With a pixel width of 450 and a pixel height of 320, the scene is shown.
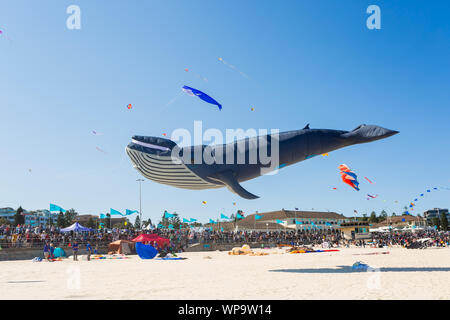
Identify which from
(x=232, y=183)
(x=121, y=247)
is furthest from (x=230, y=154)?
(x=121, y=247)

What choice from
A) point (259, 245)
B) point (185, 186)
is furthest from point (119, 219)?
point (185, 186)

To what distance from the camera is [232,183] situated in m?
13.0

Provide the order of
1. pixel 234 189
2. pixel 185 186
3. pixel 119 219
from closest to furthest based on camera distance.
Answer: pixel 234 189 → pixel 185 186 → pixel 119 219

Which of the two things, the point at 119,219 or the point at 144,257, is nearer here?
the point at 144,257

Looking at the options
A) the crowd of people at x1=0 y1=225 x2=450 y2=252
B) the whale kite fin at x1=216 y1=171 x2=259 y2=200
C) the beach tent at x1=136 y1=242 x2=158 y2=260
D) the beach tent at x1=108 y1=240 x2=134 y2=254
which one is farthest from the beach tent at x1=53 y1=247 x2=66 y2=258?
the whale kite fin at x1=216 y1=171 x2=259 y2=200

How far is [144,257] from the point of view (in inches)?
1083

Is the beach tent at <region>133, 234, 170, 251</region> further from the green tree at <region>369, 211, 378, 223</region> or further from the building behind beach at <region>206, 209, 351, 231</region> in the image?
the green tree at <region>369, 211, 378, 223</region>

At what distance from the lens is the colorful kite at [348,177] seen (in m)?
26.2

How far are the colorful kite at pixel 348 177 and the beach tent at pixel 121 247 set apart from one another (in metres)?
19.8

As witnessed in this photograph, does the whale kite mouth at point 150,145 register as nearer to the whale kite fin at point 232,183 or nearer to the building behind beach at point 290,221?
the whale kite fin at point 232,183

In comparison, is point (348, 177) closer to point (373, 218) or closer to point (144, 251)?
point (144, 251)
